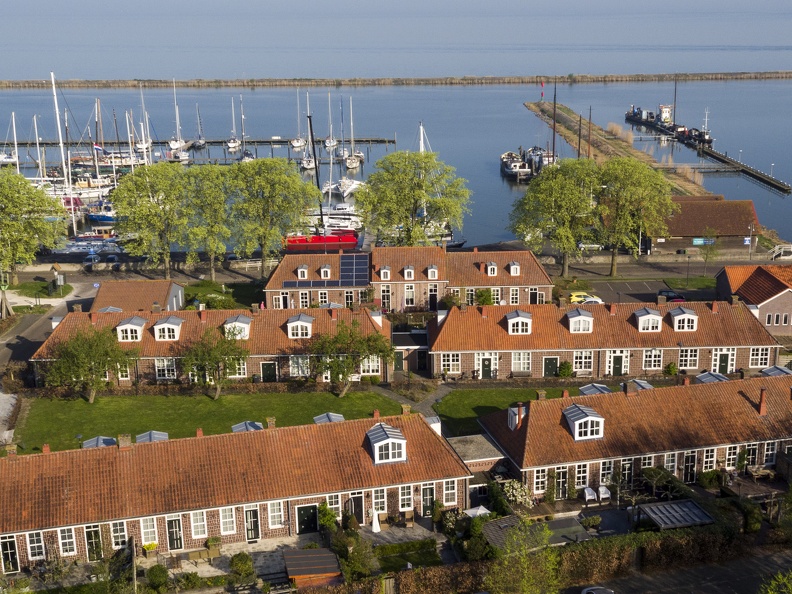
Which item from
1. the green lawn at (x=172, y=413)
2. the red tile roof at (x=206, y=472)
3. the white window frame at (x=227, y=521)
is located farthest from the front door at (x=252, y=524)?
the green lawn at (x=172, y=413)

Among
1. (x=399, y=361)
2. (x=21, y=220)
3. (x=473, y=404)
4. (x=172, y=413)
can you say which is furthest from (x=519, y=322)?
(x=21, y=220)

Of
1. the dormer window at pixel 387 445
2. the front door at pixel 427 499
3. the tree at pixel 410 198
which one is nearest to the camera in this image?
the dormer window at pixel 387 445

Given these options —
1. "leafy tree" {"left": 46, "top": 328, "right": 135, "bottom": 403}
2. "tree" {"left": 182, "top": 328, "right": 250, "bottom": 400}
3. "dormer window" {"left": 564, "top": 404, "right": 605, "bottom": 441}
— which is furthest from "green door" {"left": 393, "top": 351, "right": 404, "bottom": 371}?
"dormer window" {"left": 564, "top": 404, "right": 605, "bottom": 441}

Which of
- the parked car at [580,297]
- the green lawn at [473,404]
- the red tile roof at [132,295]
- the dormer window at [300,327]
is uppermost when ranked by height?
the red tile roof at [132,295]

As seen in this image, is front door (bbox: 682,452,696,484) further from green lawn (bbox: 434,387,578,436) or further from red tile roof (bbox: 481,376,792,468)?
green lawn (bbox: 434,387,578,436)

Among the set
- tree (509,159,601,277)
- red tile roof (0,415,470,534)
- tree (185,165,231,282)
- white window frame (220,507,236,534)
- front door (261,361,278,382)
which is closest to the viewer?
Answer: red tile roof (0,415,470,534)

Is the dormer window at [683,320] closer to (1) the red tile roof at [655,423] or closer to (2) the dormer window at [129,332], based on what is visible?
(1) the red tile roof at [655,423]
